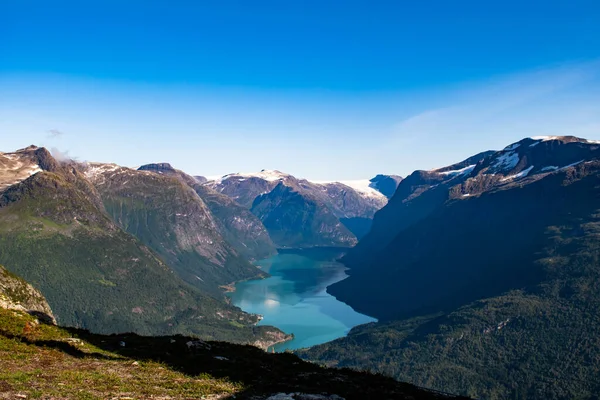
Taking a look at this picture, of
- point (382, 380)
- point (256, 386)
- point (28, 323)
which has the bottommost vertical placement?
point (382, 380)

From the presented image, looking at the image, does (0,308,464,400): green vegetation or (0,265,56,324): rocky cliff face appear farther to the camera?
(0,265,56,324): rocky cliff face

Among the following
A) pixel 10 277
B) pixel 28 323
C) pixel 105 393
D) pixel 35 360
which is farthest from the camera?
pixel 10 277

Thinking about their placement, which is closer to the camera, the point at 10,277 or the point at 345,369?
the point at 345,369

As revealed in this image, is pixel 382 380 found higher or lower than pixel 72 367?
lower

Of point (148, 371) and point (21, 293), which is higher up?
point (21, 293)

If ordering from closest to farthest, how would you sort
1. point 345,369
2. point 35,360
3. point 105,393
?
point 105,393 → point 35,360 → point 345,369

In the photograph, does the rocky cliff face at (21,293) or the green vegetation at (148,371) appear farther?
the rocky cliff face at (21,293)

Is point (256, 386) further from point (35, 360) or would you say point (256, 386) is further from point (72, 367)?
point (35, 360)

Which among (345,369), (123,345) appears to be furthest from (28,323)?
(345,369)

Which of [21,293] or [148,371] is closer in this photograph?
[148,371]

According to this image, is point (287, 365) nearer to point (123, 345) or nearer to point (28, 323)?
point (123, 345)
